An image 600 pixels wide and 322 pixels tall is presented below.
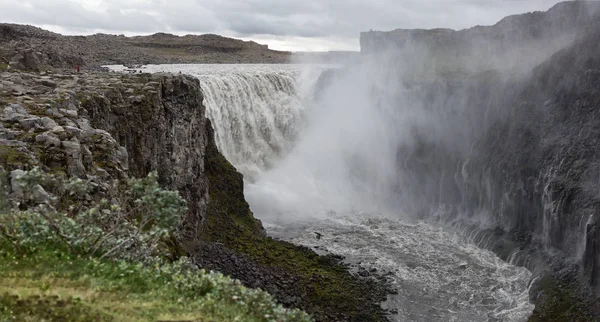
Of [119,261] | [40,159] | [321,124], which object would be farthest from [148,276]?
[321,124]

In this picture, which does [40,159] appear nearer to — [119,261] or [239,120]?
[119,261]

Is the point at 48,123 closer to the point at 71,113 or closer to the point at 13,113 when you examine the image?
the point at 13,113

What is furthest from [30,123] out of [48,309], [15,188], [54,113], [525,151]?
[525,151]

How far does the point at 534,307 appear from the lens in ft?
109

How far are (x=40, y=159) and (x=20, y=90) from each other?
9266 mm

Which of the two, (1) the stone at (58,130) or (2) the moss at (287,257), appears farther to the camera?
(2) the moss at (287,257)

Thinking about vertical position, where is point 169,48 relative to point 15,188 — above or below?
above

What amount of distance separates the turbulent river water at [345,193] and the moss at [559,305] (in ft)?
3.60

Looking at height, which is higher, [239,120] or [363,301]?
[239,120]

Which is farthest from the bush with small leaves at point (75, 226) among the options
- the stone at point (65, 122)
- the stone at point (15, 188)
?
the stone at point (65, 122)

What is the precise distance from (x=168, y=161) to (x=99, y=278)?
23.4 m

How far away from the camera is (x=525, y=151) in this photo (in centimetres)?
4422

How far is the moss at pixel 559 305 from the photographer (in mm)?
30781

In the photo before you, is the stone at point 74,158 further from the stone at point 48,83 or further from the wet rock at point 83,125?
the stone at point 48,83
